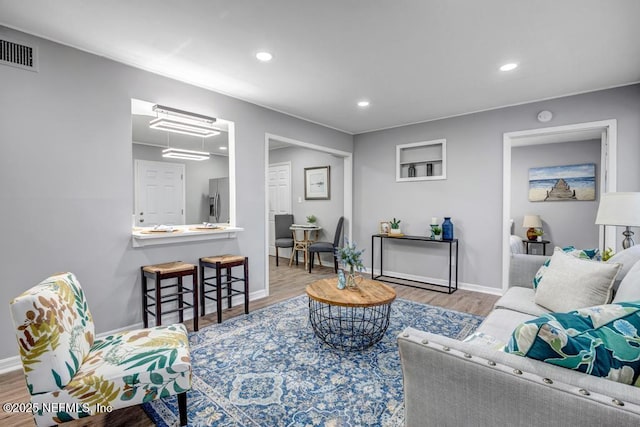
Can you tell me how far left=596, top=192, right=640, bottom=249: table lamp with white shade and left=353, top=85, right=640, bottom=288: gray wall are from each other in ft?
4.50

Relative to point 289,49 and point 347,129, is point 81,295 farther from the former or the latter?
point 347,129

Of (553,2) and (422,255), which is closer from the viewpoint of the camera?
(553,2)

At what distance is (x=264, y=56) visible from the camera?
107 inches

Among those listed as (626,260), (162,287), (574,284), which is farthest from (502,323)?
(162,287)

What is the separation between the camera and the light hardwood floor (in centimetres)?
177

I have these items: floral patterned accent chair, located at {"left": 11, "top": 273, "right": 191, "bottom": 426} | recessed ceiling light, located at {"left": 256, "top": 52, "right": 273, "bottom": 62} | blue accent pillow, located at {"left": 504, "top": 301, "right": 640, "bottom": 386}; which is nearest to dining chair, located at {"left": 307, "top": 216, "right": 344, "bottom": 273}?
recessed ceiling light, located at {"left": 256, "top": 52, "right": 273, "bottom": 62}

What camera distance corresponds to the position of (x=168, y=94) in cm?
317

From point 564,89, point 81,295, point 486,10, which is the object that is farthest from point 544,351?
point 564,89

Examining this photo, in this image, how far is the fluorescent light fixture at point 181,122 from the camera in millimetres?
3062

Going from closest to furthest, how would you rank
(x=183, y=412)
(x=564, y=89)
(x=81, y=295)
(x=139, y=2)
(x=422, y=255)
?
(x=183, y=412) → (x=81, y=295) → (x=139, y=2) → (x=564, y=89) → (x=422, y=255)

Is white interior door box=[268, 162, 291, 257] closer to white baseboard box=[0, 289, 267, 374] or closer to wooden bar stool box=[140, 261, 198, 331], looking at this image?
white baseboard box=[0, 289, 267, 374]

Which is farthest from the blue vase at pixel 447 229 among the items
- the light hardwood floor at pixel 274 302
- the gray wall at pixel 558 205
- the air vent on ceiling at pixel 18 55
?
the air vent on ceiling at pixel 18 55

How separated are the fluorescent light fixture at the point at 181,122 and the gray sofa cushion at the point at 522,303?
325 centimetres

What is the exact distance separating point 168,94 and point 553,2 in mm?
3313
